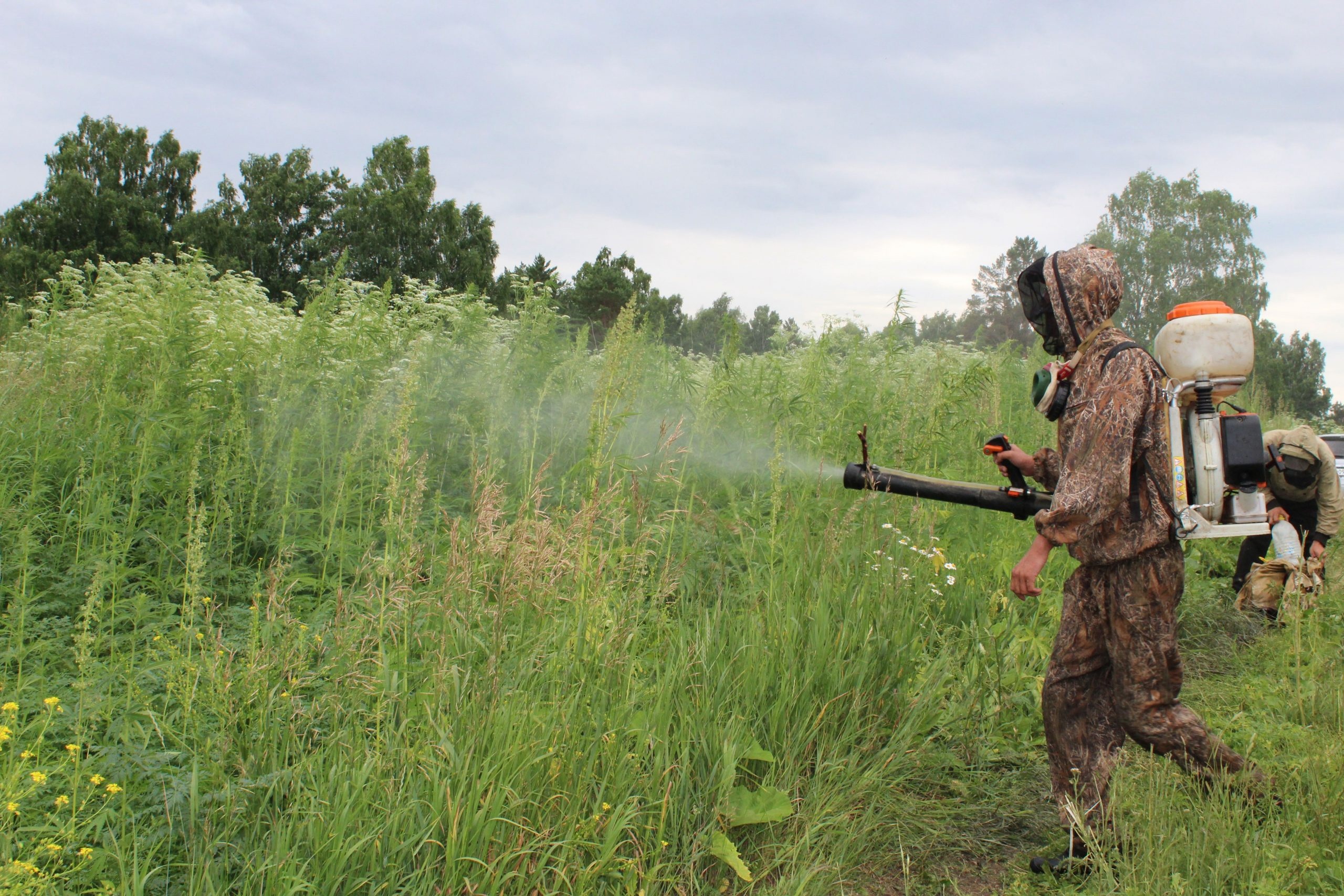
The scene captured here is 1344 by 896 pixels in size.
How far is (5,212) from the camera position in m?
35.2

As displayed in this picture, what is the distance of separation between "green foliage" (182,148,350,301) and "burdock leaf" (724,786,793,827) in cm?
3680

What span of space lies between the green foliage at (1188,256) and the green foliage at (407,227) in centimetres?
4130

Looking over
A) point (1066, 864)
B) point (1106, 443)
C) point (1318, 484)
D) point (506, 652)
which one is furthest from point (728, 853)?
point (1318, 484)

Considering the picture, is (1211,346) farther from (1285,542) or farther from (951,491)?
(1285,542)

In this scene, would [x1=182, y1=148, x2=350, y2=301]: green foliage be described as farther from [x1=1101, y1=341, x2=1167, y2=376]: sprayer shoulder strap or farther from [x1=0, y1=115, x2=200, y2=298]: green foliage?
[x1=1101, y1=341, x2=1167, y2=376]: sprayer shoulder strap

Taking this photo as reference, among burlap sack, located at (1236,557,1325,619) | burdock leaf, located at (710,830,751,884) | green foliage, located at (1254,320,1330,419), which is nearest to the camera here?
burdock leaf, located at (710,830,751,884)

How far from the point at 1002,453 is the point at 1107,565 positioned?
0.64 metres

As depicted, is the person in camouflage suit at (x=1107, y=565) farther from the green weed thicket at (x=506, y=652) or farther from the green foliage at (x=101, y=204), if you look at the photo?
the green foliage at (x=101, y=204)

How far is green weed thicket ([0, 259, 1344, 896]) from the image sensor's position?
2.35 m

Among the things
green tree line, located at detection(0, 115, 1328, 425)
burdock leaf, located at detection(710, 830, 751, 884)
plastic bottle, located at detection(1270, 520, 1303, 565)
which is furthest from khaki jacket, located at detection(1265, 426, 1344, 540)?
green tree line, located at detection(0, 115, 1328, 425)

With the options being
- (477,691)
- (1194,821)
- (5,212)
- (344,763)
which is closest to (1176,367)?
(1194,821)

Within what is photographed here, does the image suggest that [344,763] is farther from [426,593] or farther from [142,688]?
[142,688]

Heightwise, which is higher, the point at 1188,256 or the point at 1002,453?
the point at 1188,256

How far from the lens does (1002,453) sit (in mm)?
3566
